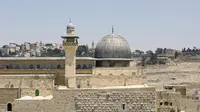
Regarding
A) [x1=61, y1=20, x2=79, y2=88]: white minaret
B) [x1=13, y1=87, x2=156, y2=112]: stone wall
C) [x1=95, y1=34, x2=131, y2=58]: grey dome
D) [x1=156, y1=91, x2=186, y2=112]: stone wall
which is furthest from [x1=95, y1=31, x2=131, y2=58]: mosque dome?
[x1=13, y1=87, x2=156, y2=112]: stone wall

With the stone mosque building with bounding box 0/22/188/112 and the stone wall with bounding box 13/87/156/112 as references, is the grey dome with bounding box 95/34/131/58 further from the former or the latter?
the stone wall with bounding box 13/87/156/112

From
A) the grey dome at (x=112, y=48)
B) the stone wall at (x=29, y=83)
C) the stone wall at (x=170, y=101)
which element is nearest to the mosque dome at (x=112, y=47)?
the grey dome at (x=112, y=48)

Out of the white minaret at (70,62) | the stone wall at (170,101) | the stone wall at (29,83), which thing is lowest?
the stone wall at (170,101)

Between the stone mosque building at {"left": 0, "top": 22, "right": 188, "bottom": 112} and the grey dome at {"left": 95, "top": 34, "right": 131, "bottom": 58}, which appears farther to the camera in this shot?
the grey dome at {"left": 95, "top": 34, "right": 131, "bottom": 58}

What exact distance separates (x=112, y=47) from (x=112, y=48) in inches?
4.5

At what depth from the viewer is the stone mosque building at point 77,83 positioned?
20.4 metres

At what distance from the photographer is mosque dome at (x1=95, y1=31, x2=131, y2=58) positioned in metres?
31.5

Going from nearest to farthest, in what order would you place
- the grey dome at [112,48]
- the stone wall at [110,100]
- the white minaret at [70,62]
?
the stone wall at [110,100], the white minaret at [70,62], the grey dome at [112,48]

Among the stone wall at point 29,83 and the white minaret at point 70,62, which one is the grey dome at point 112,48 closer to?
the white minaret at point 70,62

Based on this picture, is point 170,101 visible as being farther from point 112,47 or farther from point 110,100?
point 112,47

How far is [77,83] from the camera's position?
1088 inches

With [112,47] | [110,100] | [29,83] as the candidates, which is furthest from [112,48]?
[110,100]

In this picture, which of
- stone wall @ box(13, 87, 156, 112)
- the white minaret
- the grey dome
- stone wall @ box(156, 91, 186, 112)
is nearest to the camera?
stone wall @ box(13, 87, 156, 112)

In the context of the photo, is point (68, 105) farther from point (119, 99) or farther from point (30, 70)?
point (30, 70)
